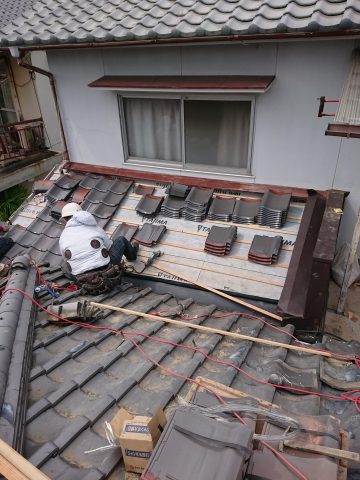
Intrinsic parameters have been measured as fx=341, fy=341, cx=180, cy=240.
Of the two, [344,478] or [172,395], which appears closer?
[344,478]

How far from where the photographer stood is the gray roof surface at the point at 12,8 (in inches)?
478

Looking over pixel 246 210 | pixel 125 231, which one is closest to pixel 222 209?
pixel 246 210

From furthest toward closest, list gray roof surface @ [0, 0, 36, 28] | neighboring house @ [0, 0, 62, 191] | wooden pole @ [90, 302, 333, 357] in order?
neighboring house @ [0, 0, 62, 191] → gray roof surface @ [0, 0, 36, 28] → wooden pole @ [90, 302, 333, 357]

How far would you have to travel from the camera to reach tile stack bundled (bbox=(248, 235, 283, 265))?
5637mm

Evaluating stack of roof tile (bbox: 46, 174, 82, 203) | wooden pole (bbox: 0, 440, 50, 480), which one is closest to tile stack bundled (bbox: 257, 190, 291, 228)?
stack of roof tile (bbox: 46, 174, 82, 203)

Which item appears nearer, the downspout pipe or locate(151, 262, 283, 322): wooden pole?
locate(151, 262, 283, 322): wooden pole

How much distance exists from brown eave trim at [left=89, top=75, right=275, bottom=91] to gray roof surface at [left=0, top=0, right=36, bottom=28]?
8.35 meters

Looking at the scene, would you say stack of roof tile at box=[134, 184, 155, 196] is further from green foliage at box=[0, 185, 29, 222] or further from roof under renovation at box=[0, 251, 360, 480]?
green foliage at box=[0, 185, 29, 222]

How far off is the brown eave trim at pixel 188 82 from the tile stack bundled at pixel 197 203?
1.89 m

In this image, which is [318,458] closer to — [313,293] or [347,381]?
[347,381]

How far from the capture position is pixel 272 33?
15.2ft

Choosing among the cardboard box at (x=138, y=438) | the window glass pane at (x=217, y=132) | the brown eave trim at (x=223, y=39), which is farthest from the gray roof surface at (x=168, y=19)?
the cardboard box at (x=138, y=438)

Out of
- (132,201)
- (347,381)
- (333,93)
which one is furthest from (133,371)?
(333,93)

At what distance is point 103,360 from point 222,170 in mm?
4388
